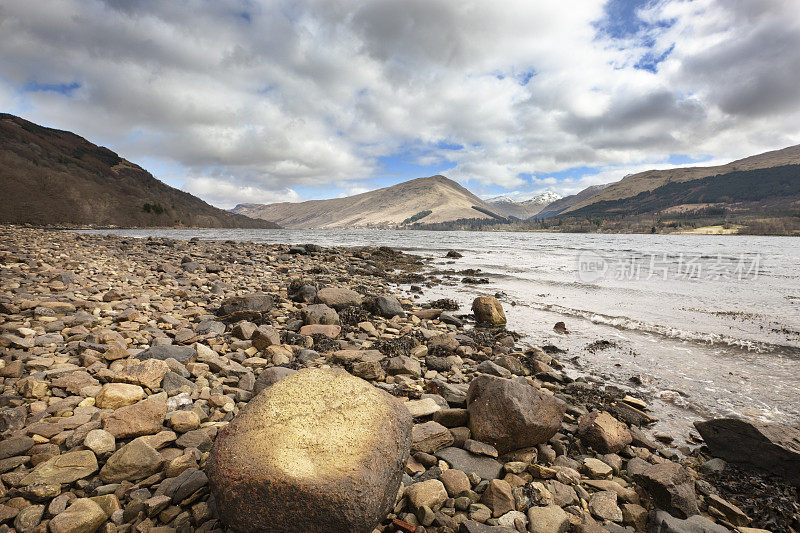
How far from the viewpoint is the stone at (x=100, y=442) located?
3.11 m

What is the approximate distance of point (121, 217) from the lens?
128125 millimetres

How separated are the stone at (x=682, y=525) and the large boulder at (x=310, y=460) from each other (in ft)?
8.08

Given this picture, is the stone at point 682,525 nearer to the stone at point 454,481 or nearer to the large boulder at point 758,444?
the stone at point 454,481

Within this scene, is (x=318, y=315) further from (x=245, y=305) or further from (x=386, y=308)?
(x=386, y=308)

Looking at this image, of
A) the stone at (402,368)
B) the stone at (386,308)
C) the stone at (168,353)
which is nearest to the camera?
the stone at (168,353)

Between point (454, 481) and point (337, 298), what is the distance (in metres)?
7.72

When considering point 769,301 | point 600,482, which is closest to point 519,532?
point 600,482

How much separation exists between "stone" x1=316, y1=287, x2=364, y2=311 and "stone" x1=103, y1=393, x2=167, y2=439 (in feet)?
21.7

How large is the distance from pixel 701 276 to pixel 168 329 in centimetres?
3098

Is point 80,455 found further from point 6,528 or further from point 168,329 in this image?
point 168,329

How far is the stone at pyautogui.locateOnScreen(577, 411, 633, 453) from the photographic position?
14.5 feet

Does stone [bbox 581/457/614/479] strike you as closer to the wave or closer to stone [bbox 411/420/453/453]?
stone [bbox 411/420/453/453]

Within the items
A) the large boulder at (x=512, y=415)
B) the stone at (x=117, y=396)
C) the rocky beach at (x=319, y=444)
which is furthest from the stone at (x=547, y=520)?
the stone at (x=117, y=396)

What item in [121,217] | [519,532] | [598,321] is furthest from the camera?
[121,217]
